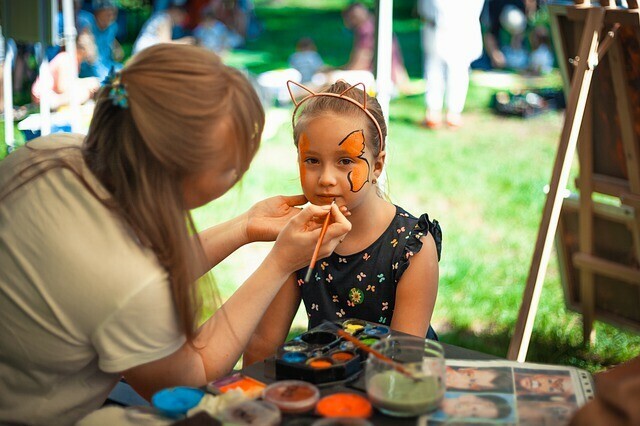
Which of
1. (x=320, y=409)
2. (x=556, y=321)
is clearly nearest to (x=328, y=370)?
(x=320, y=409)

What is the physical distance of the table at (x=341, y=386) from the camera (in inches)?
59.4

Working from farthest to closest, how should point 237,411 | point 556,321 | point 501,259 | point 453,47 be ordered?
point 453,47
point 501,259
point 556,321
point 237,411

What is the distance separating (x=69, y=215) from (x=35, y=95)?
19.9ft

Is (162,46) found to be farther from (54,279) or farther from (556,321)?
(556,321)

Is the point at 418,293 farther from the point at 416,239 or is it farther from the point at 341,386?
the point at 341,386

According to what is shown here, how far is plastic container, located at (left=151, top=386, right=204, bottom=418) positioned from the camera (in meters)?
1.55

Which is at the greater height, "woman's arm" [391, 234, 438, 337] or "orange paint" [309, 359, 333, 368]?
"orange paint" [309, 359, 333, 368]

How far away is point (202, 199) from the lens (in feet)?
5.73

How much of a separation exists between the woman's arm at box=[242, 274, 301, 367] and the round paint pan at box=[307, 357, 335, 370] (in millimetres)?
742

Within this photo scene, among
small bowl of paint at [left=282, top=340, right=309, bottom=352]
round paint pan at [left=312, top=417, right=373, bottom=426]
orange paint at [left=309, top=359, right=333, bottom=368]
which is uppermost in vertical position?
round paint pan at [left=312, top=417, right=373, bottom=426]

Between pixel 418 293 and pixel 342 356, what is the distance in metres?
0.60

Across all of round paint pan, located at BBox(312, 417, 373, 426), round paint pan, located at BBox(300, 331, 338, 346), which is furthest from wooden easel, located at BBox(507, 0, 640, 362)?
round paint pan, located at BBox(312, 417, 373, 426)

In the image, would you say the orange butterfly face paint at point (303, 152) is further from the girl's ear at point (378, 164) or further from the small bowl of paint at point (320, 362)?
the small bowl of paint at point (320, 362)

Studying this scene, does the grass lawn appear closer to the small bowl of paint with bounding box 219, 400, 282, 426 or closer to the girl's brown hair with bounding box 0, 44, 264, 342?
the girl's brown hair with bounding box 0, 44, 264, 342
